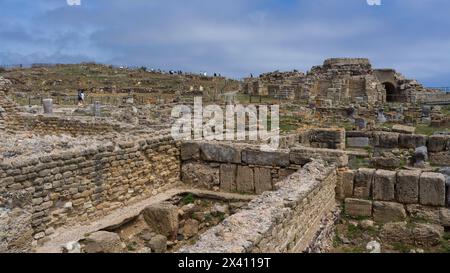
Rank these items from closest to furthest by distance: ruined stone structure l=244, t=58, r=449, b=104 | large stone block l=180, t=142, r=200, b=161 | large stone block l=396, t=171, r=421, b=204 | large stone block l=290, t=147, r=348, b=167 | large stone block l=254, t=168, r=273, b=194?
1. large stone block l=396, t=171, r=421, b=204
2. large stone block l=290, t=147, r=348, b=167
3. large stone block l=254, t=168, r=273, b=194
4. large stone block l=180, t=142, r=200, b=161
5. ruined stone structure l=244, t=58, r=449, b=104

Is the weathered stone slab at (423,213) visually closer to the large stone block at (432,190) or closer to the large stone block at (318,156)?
the large stone block at (432,190)

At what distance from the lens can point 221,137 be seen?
1090cm

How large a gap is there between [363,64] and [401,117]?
18.9 m

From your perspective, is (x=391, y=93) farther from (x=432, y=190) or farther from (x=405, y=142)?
(x=432, y=190)

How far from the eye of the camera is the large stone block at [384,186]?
8211 mm

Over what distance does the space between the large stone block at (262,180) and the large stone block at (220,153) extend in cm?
49

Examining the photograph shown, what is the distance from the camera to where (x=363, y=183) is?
846cm

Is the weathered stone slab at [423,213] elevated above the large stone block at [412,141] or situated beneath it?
situated beneath

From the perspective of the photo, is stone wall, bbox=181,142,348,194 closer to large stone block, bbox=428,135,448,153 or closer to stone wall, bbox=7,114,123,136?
stone wall, bbox=7,114,123,136

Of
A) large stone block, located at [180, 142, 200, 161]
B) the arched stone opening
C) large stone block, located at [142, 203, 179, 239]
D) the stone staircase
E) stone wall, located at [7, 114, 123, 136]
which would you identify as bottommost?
large stone block, located at [142, 203, 179, 239]

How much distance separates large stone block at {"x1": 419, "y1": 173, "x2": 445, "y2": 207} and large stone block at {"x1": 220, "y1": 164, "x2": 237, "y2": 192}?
358cm

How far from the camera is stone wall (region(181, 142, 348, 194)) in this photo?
895cm

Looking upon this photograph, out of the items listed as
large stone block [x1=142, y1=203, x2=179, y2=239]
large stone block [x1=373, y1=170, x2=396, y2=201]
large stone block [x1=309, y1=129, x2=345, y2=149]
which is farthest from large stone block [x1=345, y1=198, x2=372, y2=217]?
large stone block [x1=309, y1=129, x2=345, y2=149]

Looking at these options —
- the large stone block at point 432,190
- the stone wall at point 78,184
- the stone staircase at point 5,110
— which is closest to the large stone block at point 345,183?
the large stone block at point 432,190
